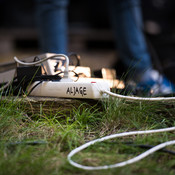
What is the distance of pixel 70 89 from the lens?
1.11 m

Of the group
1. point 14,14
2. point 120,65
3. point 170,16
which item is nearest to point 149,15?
point 170,16

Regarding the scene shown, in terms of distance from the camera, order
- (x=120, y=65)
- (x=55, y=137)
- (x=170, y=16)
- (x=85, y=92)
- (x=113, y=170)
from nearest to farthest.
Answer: (x=113, y=170) → (x=55, y=137) → (x=85, y=92) → (x=120, y=65) → (x=170, y=16)

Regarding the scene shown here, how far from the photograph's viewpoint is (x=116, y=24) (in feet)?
8.62

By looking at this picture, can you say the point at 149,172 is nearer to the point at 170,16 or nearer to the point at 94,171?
the point at 94,171

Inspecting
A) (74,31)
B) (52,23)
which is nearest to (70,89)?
(52,23)

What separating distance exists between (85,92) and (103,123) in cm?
14

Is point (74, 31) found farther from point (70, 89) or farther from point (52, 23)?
point (70, 89)

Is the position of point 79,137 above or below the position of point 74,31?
below

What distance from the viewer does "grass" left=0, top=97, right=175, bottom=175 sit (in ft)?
2.47

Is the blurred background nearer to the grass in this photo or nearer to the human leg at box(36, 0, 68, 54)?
the human leg at box(36, 0, 68, 54)

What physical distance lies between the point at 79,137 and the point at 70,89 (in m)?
0.23

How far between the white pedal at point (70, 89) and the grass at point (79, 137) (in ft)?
0.20

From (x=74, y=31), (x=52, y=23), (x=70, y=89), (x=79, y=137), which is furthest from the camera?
(x=74, y=31)

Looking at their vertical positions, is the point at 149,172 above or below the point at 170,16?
below
